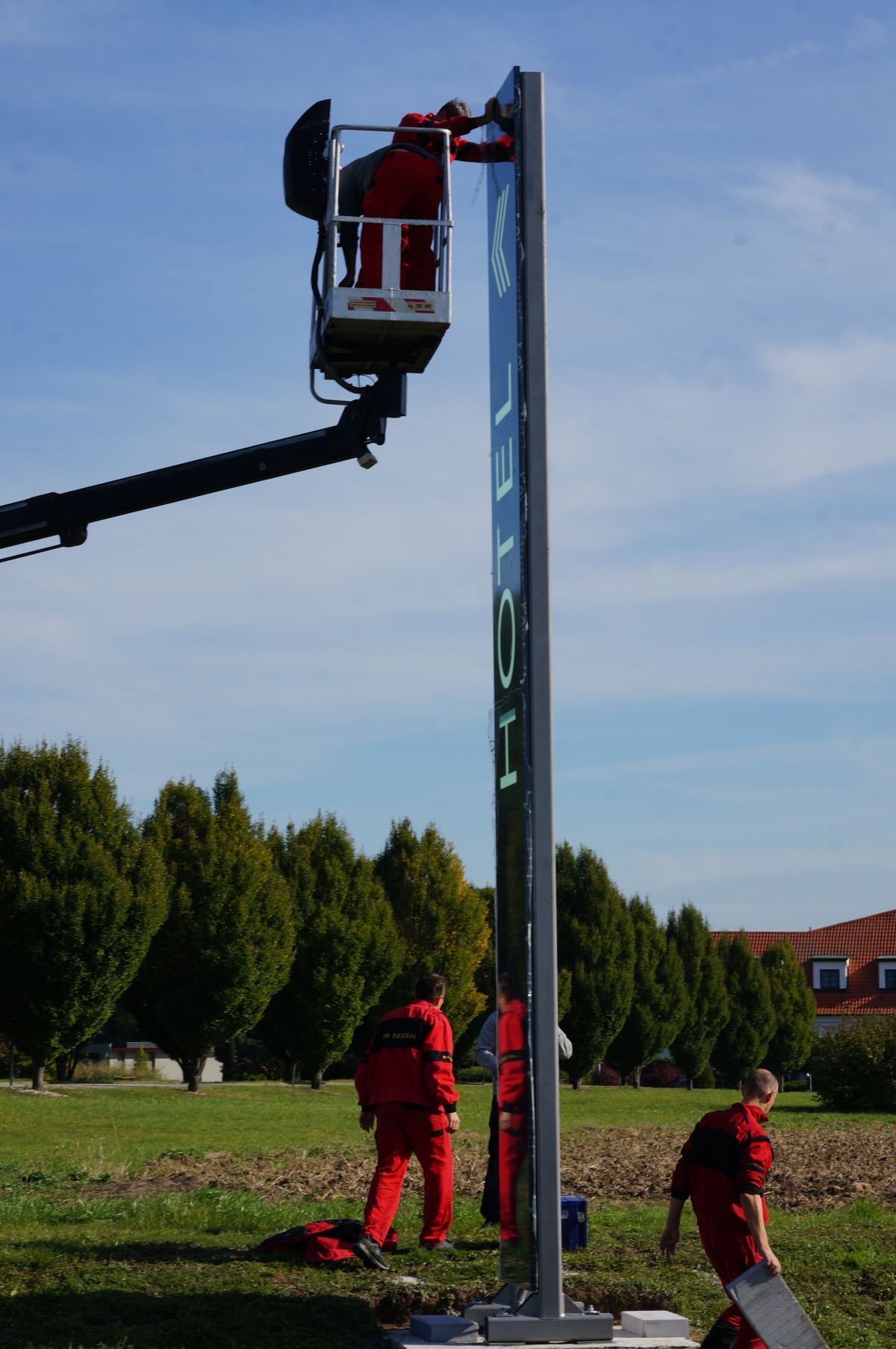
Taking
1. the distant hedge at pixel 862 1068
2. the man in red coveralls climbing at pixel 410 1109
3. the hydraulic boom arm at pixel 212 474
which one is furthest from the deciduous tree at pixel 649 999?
the hydraulic boom arm at pixel 212 474

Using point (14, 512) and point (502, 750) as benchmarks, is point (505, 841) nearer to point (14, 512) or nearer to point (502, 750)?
point (502, 750)

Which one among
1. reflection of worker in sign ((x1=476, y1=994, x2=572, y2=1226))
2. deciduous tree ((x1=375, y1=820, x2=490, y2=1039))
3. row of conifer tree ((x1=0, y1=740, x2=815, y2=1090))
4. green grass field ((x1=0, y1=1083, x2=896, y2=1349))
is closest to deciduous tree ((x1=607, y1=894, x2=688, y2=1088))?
row of conifer tree ((x1=0, y1=740, x2=815, y2=1090))

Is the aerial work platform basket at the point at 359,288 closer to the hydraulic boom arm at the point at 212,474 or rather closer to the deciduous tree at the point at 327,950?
the hydraulic boom arm at the point at 212,474

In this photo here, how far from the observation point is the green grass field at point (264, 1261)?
7.54 m

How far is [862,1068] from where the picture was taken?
33219 millimetres

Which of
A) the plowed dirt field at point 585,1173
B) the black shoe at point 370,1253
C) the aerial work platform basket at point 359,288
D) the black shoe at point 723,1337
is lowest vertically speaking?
the plowed dirt field at point 585,1173

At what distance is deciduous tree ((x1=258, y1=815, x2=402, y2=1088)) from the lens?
4056 centimetres

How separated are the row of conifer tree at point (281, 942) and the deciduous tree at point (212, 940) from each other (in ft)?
0.17

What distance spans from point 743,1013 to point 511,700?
53967 millimetres

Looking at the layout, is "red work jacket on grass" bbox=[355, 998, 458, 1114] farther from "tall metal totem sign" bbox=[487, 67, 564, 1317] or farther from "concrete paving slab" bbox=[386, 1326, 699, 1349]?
"concrete paving slab" bbox=[386, 1326, 699, 1349]

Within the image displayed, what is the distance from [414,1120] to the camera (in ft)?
30.3

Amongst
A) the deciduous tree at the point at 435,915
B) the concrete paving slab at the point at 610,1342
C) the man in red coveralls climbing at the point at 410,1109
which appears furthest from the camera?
the deciduous tree at the point at 435,915

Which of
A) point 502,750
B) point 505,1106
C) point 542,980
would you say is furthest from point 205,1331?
point 502,750

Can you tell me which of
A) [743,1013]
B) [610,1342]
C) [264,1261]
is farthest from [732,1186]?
[743,1013]
